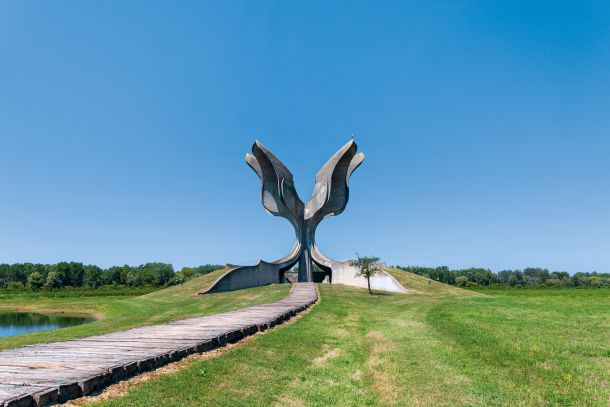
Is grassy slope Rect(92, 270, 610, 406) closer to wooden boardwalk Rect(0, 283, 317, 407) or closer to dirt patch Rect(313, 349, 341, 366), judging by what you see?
dirt patch Rect(313, 349, 341, 366)

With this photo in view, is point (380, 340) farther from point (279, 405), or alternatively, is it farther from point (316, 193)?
point (316, 193)

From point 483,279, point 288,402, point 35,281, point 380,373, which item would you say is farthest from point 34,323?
point 483,279

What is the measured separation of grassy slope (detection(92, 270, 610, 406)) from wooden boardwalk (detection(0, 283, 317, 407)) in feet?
1.63

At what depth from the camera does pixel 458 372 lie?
7.12m

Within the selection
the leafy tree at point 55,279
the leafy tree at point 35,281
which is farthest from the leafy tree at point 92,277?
the leafy tree at point 35,281

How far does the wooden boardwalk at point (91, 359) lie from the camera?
4.72 meters

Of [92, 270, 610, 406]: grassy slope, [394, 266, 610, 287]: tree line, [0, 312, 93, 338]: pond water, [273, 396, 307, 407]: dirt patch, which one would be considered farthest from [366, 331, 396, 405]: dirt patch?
[394, 266, 610, 287]: tree line

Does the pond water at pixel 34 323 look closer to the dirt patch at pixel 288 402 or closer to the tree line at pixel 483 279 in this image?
the dirt patch at pixel 288 402

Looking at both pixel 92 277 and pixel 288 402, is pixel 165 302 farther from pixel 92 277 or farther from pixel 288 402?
pixel 92 277

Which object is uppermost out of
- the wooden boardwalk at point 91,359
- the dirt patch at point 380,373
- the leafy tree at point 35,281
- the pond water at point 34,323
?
the leafy tree at point 35,281

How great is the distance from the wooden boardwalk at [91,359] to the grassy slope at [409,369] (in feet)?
1.63

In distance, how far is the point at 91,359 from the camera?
20.6 feet

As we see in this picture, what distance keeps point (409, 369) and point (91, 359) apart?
5.40 metres

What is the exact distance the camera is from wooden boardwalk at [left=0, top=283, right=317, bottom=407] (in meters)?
4.72
